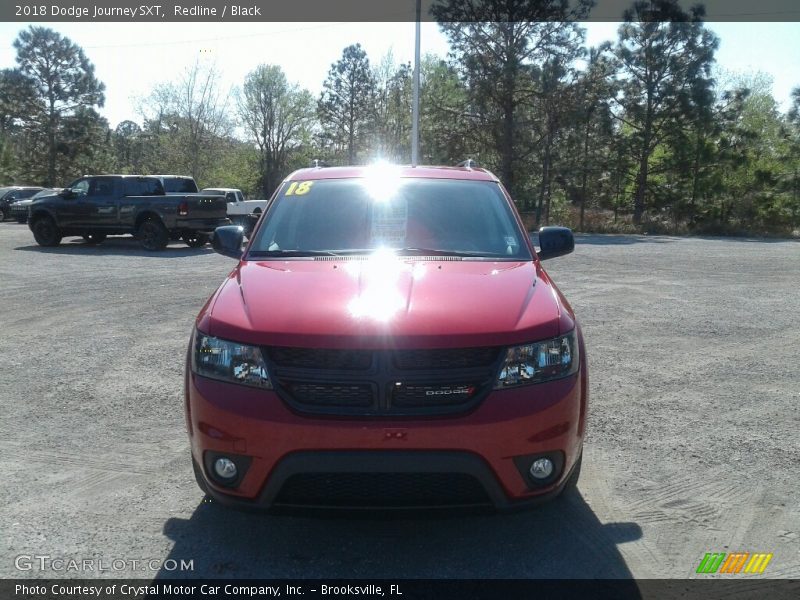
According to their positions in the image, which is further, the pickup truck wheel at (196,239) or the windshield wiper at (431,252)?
the pickup truck wheel at (196,239)

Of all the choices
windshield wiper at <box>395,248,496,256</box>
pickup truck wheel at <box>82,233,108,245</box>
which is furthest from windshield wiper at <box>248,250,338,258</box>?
pickup truck wheel at <box>82,233,108,245</box>

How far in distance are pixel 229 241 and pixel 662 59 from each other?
123 ft

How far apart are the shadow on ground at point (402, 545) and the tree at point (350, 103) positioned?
166 feet

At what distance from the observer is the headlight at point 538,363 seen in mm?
3035

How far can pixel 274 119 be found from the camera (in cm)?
5841

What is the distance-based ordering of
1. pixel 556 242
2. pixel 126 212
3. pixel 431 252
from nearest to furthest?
pixel 431 252 → pixel 556 242 → pixel 126 212

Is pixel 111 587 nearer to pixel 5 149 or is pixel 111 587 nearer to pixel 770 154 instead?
pixel 770 154

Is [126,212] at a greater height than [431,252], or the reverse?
[431,252]

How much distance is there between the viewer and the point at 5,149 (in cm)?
5322

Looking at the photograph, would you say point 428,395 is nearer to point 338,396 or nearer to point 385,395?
point 385,395

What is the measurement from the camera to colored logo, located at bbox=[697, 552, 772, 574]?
316cm

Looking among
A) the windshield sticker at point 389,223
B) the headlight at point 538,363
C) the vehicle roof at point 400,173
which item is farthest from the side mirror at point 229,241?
the headlight at point 538,363

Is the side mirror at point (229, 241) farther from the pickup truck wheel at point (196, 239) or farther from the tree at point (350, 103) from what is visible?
the tree at point (350, 103)

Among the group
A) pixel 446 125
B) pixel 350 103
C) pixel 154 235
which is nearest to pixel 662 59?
pixel 446 125
